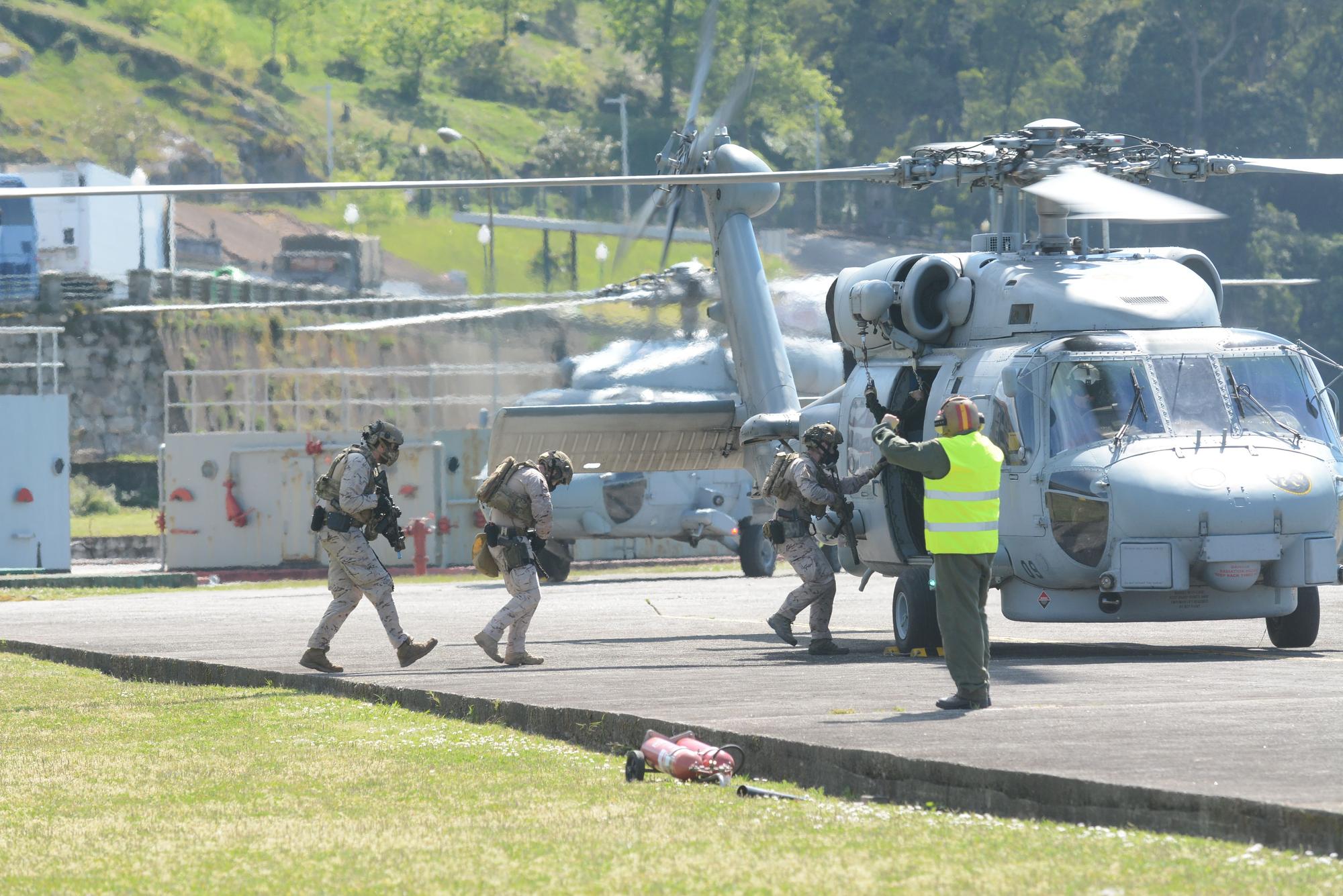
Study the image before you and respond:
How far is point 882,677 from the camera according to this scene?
11969 millimetres

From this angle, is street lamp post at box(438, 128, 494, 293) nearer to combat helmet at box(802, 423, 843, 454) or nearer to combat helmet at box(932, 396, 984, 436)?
combat helmet at box(802, 423, 843, 454)

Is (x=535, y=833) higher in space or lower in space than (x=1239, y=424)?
lower

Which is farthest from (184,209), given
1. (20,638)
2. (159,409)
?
(20,638)

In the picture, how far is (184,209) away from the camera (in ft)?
267

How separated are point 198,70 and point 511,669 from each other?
325 ft

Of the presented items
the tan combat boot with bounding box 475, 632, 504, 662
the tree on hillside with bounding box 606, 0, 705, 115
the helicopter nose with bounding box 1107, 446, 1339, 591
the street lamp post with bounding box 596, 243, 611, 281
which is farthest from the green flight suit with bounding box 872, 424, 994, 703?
the tree on hillside with bounding box 606, 0, 705, 115

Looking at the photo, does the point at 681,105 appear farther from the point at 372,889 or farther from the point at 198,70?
the point at 372,889

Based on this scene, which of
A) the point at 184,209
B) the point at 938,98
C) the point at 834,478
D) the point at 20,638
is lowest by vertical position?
the point at 20,638

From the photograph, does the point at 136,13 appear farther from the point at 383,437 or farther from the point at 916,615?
the point at 916,615

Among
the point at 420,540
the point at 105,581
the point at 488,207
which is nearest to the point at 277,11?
the point at 488,207

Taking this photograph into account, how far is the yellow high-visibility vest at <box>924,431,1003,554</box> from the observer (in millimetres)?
10117

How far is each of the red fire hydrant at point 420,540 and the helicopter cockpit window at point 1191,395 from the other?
66.3ft

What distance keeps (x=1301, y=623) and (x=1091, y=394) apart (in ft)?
7.33

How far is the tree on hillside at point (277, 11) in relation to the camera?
13812cm
